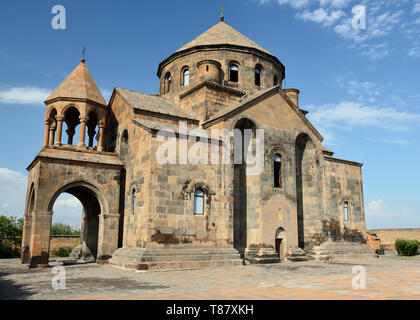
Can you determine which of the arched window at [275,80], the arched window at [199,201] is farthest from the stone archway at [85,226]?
the arched window at [275,80]

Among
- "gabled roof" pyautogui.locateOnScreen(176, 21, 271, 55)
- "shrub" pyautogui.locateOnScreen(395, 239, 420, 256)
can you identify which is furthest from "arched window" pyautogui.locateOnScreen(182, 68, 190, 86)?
"shrub" pyautogui.locateOnScreen(395, 239, 420, 256)

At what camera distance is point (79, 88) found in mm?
15922

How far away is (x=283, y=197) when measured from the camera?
52.4 ft

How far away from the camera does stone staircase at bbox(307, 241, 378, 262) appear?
16609mm

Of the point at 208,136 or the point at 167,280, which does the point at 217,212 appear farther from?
the point at 167,280

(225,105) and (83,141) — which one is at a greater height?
(225,105)

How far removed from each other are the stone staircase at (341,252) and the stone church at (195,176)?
363 mm

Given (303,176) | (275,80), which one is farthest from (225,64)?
(303,176)

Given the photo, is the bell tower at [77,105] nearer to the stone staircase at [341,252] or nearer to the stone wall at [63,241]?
the stone wall at [63,241]

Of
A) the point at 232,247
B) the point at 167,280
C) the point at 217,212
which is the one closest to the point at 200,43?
the point at 217,212

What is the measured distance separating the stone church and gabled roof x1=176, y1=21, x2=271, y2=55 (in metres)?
0.13

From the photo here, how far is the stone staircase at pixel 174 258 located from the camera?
11680 millimetres

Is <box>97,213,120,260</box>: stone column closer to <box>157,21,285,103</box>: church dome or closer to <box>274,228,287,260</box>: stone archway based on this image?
<box>274,228,287,260</box>: stone archway

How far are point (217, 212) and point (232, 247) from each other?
1506 mm
